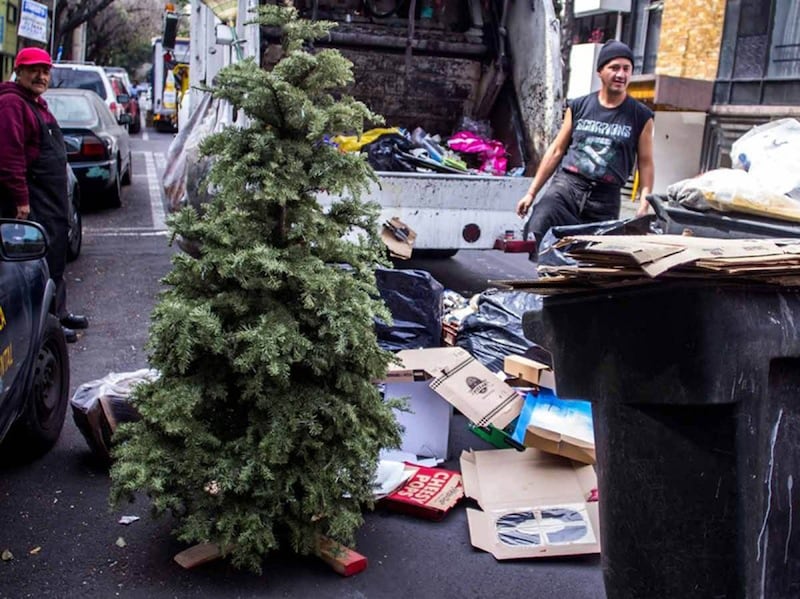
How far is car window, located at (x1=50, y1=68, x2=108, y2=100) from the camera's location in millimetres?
15469

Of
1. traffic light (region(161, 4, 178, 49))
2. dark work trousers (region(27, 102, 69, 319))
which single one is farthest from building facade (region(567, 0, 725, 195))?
dark work trousers (region(27, 102, 69, 319))

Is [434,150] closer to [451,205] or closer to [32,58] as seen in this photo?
[451,205]

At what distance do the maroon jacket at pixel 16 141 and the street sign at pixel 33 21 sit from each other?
623 inches

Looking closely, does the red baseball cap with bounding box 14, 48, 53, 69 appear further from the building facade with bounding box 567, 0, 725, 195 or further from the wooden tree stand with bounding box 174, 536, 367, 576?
the building facade with bounding box 567, 0, 725, 195

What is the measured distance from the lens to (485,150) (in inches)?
317

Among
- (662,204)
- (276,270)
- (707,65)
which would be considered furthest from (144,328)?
(707,65)

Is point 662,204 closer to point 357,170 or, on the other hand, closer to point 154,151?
point 357,170

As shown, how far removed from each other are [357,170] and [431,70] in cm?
550

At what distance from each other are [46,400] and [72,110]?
7.11 m

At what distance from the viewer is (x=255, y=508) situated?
3.09 meters

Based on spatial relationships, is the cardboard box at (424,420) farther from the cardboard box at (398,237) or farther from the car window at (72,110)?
the car window at (72,110)

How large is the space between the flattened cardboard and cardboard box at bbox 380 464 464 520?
0.30 metres

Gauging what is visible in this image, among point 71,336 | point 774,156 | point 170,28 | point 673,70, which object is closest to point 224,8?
point 170,28

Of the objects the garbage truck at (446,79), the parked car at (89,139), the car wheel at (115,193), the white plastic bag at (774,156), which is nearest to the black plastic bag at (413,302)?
the garbage truck at (446,79)
